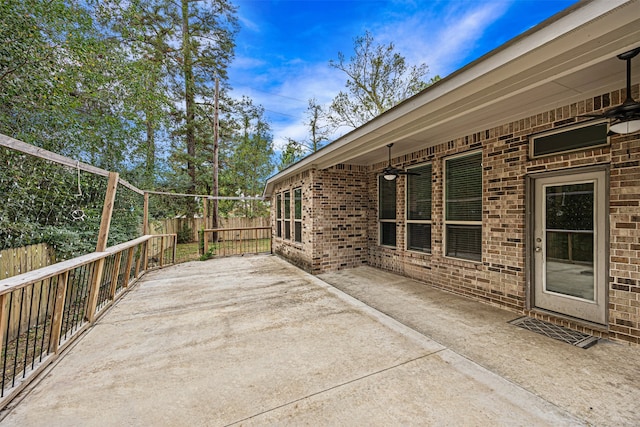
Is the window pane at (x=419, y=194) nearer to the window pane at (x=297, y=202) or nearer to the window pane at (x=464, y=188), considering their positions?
the window pane at (x=464, y=188)

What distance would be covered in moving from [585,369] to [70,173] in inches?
214

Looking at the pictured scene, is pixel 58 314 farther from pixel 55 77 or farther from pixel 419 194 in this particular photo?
pixel 419 194

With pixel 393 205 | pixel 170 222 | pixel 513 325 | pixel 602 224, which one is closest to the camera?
pixel 602 224

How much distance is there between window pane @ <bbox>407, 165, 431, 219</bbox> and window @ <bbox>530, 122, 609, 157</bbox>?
5.66ft

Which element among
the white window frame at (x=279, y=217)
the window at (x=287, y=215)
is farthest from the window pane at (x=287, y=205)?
the white window frame at (x=279, y=217)

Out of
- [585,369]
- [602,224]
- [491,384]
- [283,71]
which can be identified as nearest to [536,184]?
[602,224]

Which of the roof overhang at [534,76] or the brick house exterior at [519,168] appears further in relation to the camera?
the brick house exterior at [519,168]

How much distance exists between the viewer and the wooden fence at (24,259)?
2.31 metres

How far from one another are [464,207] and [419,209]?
0.94 metres

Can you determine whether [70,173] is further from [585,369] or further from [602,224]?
[602,224]

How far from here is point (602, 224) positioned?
8.63ft

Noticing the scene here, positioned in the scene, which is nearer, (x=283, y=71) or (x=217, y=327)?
(x=217, y=327)

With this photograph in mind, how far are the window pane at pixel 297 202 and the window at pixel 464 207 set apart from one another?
3.62m

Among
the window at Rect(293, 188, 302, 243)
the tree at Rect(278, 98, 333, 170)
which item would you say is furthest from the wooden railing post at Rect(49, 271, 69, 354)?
the tree at Rect(278, 98, 333, 170)
